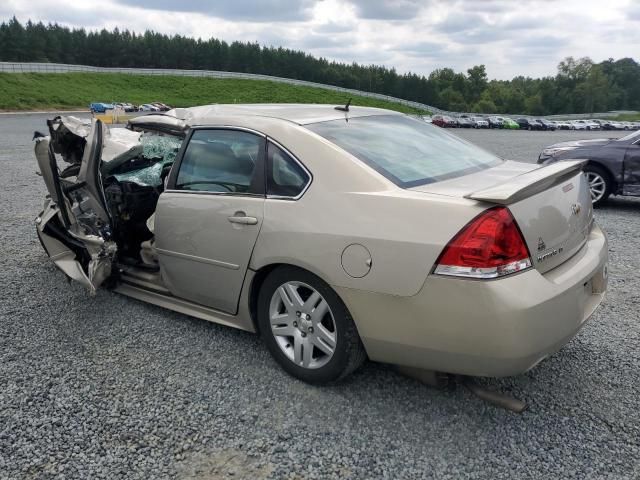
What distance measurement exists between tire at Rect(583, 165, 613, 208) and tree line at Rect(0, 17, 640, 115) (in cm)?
9553

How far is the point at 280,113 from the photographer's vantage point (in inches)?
137

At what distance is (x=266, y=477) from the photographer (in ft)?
7.79

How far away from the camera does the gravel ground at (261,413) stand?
2.44 meters

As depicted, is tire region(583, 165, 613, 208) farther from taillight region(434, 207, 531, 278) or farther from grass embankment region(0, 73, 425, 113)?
grass embankment region(0, 73, 425, 113)

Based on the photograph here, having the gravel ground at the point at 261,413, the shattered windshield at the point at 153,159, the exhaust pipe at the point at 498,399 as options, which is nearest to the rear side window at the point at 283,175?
the gravel ground at the point at 261,413

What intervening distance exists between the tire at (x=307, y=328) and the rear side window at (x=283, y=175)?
0.44 m

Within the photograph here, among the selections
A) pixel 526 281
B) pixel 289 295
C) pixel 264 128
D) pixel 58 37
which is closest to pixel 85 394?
pixel 289 295

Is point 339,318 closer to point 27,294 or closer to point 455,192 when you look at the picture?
point 455,192

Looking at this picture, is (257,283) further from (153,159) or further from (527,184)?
(153,159)

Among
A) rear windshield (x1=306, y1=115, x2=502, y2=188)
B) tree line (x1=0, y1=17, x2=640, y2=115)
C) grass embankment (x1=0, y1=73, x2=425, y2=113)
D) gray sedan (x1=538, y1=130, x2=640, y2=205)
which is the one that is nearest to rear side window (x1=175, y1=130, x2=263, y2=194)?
rear windshield (x1=306, y1=115, x2=502, y2=188)

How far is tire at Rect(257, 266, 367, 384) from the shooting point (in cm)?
282

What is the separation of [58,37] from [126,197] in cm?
9807

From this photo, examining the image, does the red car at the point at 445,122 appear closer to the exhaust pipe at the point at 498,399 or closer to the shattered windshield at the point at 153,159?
the shattered windshield at the point at 153,159

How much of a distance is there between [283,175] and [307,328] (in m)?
0.88
